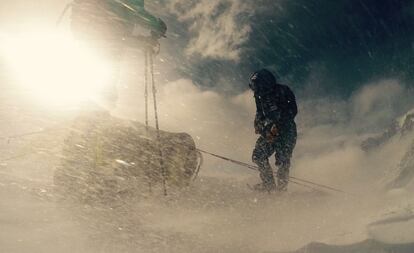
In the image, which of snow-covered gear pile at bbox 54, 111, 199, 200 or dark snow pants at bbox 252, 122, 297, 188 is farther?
snow-covered gear pile at bbox 54, 111, 199, 200

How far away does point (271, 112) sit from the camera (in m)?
6.85

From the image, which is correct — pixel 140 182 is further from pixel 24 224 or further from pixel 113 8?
pixel 24 224

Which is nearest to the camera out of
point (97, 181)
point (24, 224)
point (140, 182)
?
point (97, 181)

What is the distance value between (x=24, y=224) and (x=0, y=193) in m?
6.53

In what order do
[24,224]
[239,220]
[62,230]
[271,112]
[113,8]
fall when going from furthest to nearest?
[62,230] < [24,224] < [239,220] < [113,8] < [271,112]

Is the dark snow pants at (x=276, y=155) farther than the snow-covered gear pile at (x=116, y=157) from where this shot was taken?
No

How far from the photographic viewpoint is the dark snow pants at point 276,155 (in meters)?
7.35

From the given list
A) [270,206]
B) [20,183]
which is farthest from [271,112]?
[20,183]

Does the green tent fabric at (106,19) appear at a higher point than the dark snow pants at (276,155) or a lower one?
higher

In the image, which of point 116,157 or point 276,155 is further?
point 116,157

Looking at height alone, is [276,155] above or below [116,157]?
above

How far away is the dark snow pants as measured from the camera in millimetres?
7348

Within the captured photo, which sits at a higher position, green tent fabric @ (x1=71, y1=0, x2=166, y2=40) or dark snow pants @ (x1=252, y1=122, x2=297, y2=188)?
green tent fabric @ (x1=71, y1=0, x2=166, y2=40)

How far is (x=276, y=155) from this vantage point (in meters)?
7.55
